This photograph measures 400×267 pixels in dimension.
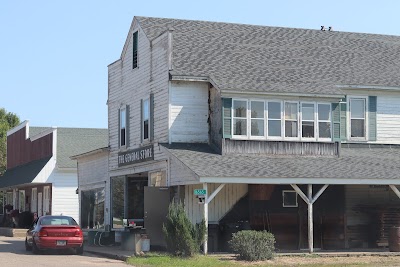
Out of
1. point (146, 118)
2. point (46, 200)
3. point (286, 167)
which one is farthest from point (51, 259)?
point (46, 200)

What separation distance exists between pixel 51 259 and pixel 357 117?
13808 mm

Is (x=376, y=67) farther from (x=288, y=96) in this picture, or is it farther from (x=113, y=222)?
(x=113, y=222)

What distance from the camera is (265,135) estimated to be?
29672 mm

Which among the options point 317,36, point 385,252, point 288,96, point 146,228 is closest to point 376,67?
point 317,36

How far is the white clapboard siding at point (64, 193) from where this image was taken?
48.5 meters

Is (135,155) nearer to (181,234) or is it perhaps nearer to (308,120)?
(308,120)

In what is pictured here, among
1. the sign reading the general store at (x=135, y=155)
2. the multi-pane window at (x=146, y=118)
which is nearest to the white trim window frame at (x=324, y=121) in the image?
the sign reading the general store at (x=135, y=155)

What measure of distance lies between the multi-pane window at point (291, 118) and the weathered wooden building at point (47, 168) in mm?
21606

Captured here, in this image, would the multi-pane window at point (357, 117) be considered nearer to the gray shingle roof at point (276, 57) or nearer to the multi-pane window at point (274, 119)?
the gray shingle roof at point (276, 57)

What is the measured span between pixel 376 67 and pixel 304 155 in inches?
261

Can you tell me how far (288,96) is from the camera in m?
29.8

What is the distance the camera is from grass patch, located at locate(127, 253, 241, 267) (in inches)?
934

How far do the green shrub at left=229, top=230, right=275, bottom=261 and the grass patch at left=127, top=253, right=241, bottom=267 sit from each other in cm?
67

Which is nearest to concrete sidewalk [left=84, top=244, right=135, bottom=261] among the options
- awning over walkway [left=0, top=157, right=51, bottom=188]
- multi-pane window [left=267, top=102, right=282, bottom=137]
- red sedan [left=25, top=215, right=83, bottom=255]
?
red sedan [left=25, top=215, right=83, bottom=255]
